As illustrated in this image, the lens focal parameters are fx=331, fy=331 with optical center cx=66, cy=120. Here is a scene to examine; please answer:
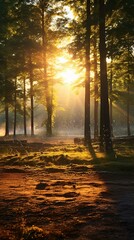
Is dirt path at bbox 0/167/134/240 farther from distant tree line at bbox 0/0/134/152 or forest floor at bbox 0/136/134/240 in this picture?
distant tree line at bbox 0/0/134/152

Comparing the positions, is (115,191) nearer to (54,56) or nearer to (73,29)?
(73,29)

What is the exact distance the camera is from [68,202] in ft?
23.4


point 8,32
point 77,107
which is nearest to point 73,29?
point 8,32

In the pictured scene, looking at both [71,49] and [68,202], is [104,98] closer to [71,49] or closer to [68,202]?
[71,49]

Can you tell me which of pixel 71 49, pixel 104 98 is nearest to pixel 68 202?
pixel 104 98

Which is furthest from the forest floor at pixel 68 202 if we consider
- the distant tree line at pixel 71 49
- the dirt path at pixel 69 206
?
the distant tree line at pixel 71 49

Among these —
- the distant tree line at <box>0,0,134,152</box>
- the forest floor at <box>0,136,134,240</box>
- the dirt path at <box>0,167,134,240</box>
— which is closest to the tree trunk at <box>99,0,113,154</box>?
the distant tree line at <box>0,0,134,152</box>

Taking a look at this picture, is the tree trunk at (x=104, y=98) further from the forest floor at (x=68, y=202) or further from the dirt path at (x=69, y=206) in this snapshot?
the dirt path at (x=69, y=206)

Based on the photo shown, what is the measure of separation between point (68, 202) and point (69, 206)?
1.07 ft

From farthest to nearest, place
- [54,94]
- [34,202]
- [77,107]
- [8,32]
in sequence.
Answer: [77,107] → [54,94] → [8,32] → [34,202]

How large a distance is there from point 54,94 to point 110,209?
33.6m

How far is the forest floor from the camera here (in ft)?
17.7

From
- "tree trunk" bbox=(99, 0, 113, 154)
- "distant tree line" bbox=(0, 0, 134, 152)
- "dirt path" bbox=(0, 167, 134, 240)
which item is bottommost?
"dirt path" bbox=(0, 167, 134, 240)

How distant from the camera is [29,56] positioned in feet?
116
